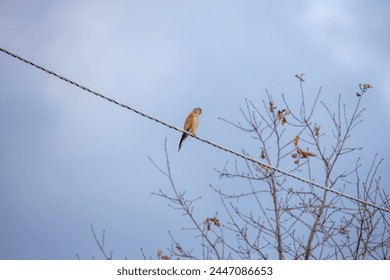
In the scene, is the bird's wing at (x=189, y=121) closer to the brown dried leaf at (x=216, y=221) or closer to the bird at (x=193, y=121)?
the bird at (x=193, y=121)

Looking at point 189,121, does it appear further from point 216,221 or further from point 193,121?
point 216,221

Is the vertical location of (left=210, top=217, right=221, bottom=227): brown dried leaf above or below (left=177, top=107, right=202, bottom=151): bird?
below

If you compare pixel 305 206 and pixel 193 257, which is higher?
pixel 305 206

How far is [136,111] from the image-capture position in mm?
3512

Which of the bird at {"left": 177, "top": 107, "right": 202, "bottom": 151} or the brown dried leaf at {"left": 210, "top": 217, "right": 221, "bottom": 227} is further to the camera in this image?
the bird at {"left": 177, "top": 107, "right": 202, "bottom": 151}

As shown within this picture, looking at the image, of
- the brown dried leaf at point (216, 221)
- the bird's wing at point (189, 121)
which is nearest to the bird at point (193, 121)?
the bird's wing at point (189, 121)

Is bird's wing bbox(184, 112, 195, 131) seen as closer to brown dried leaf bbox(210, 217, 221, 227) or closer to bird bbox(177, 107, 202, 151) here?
bird bbox(177, 107, 202, 151)

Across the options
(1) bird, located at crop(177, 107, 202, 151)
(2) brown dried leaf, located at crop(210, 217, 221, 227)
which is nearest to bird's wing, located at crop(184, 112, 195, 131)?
(1) bird, located at crop(177, 107, 202, 151)

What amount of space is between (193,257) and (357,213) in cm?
204

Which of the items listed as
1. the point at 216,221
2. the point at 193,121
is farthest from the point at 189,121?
the point at 216,221
